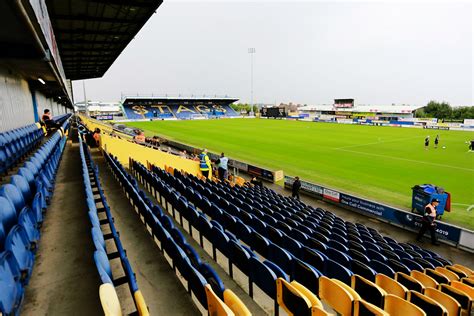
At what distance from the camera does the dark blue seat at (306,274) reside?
3.63 metres

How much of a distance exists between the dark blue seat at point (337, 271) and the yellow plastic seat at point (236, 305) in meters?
2.08

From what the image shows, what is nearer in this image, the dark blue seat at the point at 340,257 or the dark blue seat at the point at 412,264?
the dark blue seat at the point at 340,257

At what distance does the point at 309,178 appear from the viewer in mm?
15906

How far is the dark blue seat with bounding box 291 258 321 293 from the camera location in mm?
3631

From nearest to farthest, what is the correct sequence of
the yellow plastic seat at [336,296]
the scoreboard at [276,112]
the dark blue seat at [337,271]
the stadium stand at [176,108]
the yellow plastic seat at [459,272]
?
the yellow plastic seat at [336,296] → the dark blue seat at [337,271] → the yellow plastic seat at [459,272] → the stadium stand at [176,108] → the scoreboard at [276,112]

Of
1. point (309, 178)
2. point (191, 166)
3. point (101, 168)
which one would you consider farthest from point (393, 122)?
point (101, 168)

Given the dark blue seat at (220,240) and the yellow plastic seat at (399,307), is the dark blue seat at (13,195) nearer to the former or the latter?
the dark blue seat at (220,240)

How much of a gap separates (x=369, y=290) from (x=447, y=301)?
100 cm

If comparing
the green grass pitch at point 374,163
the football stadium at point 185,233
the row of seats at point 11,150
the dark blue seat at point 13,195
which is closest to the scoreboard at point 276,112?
the green grass pitch at point 374,163

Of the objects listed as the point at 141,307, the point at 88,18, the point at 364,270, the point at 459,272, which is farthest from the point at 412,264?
the point at 88,18

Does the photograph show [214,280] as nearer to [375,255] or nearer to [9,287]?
[9,287]

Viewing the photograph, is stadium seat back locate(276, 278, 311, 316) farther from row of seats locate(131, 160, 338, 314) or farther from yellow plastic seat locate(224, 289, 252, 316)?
yellow plastic seat locate(224, 289, 252, 316)

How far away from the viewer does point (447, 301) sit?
11.6ft

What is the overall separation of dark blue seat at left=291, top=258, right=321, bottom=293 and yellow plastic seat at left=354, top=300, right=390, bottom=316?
71cm
